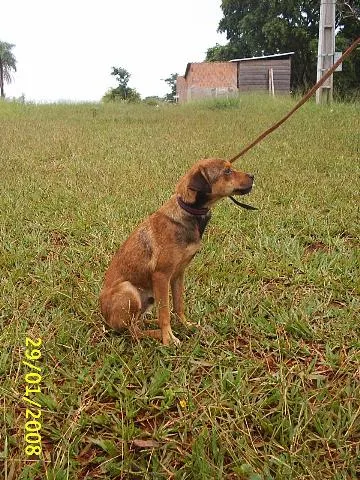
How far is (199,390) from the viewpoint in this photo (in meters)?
2.18

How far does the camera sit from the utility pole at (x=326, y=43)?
1479 cm

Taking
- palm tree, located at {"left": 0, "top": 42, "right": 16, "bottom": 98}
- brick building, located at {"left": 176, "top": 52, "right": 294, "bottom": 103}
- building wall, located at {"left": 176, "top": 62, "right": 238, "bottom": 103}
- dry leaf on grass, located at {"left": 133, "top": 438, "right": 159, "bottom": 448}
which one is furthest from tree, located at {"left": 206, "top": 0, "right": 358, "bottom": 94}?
palm tree, located at {"left": 0, "top": 42, "right": 16, "bottom": 98}

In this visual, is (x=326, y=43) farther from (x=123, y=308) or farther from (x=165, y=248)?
(x=123, y=308)

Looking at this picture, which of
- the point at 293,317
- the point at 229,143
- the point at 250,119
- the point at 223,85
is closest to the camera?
the point at 293,317

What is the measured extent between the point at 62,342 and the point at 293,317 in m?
1.41

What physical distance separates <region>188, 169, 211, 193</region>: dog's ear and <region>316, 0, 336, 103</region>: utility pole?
13614 mm

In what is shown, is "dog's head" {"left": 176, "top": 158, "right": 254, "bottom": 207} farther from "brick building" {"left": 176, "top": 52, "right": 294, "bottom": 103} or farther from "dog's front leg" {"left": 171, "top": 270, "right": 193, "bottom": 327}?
"brick building" {"left": 176, "top": 52, "right": 294, "bottom": 103}

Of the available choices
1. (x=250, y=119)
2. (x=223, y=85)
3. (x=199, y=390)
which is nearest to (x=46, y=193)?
(x=199, y=390)

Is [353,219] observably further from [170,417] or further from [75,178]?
[75,178]

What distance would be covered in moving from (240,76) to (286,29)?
755 centimetres

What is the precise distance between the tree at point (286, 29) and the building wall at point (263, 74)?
10.1 feet

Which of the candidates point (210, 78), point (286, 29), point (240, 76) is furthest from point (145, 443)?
point (286, 29)

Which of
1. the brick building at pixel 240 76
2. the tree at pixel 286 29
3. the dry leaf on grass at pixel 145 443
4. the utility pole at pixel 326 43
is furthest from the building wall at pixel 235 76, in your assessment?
the dry leaf on grass at pixel 145 443

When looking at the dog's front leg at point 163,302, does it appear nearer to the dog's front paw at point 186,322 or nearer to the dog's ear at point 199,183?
the dog's front paw at point 186,322
